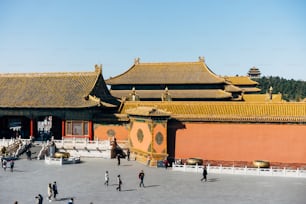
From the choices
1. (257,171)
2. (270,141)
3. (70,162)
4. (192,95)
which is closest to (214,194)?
(257,171)

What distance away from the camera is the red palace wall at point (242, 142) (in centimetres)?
3366

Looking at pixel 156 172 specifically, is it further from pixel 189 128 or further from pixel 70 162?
pixel 70 162

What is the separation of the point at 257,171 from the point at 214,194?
7660 millimetres

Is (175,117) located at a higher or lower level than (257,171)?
higher

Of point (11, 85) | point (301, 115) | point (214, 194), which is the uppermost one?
point (11, 85)

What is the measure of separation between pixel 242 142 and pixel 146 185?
1051 centimetres

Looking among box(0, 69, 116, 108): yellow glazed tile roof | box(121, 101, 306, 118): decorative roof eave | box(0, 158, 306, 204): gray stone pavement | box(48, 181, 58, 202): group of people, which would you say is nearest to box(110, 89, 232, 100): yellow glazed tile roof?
box(0, 69, 116, 108): yellow glazed tile roof

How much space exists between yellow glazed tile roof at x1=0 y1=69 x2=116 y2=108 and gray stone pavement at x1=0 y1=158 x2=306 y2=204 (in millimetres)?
9120

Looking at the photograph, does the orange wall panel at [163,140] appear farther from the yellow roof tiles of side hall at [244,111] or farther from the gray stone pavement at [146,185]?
the gray stone pavement at [146,185]

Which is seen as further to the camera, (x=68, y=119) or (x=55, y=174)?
(x=68, y=119)

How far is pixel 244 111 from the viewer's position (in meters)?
35.5

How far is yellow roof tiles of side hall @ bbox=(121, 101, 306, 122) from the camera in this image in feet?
112

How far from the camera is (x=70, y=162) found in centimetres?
3584

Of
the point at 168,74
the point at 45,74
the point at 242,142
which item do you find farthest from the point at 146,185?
the point at 168,74
